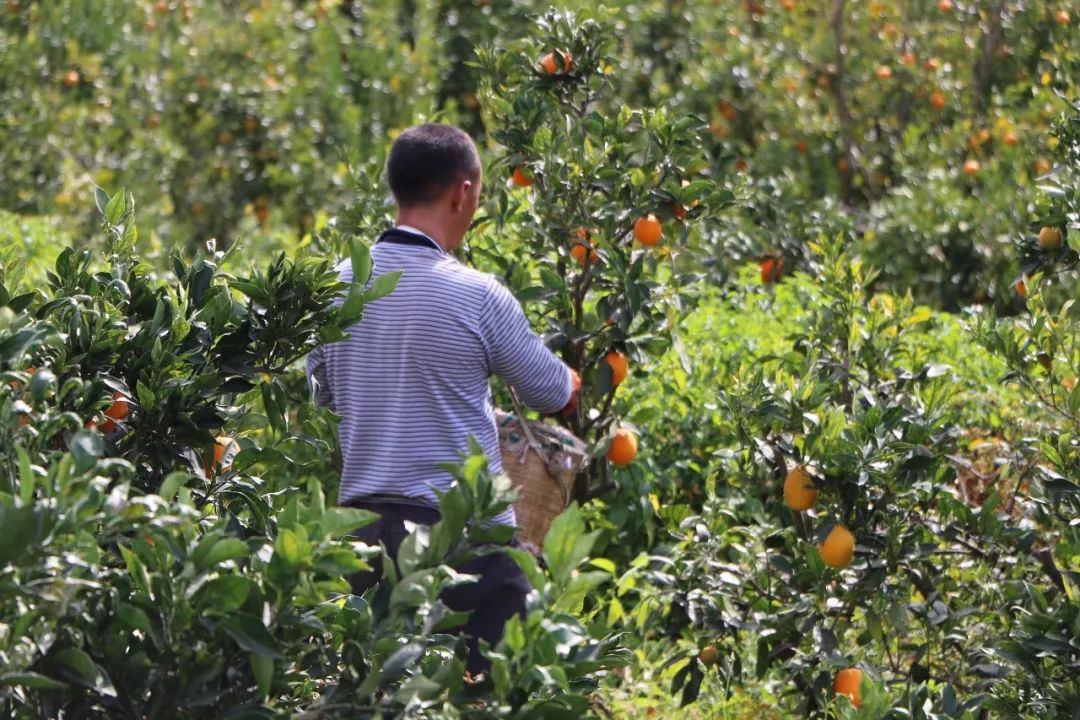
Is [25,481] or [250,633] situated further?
[250,633]

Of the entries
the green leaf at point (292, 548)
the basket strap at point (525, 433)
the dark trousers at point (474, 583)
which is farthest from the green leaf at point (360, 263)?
the basket strap at point (525, 433)

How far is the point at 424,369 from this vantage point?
10.2ft

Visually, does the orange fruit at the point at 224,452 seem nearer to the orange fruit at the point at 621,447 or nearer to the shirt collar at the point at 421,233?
the shirt collar at the point at 421,233

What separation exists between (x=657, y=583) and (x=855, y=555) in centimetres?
62

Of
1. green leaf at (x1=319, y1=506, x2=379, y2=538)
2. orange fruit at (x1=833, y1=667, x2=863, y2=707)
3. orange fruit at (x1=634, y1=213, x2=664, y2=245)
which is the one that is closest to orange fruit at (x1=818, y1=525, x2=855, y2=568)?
orange fruit at (x1=833, y1=667, x2=863, y2=707)

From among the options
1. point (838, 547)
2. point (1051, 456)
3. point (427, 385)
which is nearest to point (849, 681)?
point (838, 547)

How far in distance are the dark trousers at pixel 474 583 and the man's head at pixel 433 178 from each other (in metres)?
0.61

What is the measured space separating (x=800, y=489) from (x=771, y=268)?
302 cm

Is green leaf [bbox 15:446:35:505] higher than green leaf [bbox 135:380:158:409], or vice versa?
green leaf [bbox 15:446:35:505]

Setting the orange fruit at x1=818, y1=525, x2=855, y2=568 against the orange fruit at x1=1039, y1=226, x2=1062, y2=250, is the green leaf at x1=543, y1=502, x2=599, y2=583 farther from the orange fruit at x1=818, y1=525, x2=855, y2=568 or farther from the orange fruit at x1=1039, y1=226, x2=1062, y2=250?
the orange fruit at x1=1039, y1=226, x2=1062, y2=250

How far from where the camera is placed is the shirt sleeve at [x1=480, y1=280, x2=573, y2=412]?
3.15m

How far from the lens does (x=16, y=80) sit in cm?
780

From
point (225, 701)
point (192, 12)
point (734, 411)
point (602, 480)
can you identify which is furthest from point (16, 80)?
point (225, 701)

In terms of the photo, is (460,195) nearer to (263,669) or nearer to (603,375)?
(603,375)
